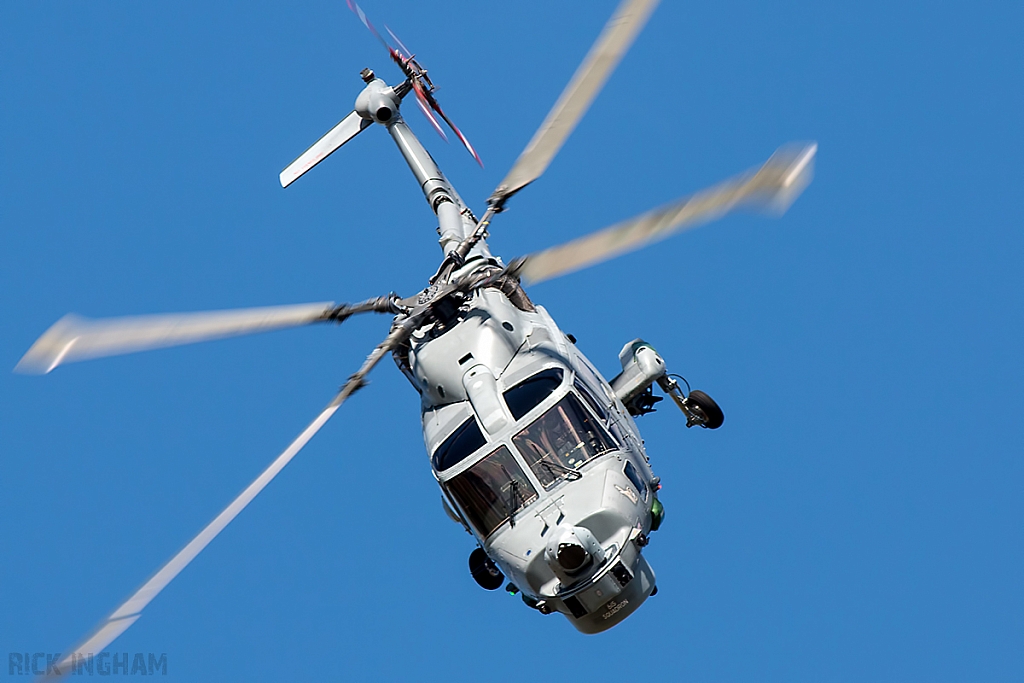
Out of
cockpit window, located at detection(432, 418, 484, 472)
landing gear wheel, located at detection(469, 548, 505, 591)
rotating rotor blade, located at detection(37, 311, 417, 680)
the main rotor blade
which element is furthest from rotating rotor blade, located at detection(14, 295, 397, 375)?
landing gear wheel, located at detection(469, 548, 505, 591)

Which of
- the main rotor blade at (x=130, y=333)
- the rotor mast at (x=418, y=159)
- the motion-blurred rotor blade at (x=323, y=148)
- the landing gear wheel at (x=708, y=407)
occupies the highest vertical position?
the motion-blurred rotor blade at (x=323, y=148)

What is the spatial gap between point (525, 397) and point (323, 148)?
1129cm

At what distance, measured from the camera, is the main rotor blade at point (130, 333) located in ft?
65.3

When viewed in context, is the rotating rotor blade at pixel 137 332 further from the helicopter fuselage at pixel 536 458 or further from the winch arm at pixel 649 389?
the winch arm at pixel 649 389

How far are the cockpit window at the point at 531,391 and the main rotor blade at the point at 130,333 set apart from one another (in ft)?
13.7

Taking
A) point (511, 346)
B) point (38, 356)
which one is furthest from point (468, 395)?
point (38, 356)

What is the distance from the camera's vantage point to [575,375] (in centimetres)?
2323

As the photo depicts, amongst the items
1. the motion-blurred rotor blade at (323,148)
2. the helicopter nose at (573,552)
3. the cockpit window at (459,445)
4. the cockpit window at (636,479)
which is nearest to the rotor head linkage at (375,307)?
the cockpit window at (459,445)

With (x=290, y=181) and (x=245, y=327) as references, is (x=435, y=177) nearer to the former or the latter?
(x=290, y=181)

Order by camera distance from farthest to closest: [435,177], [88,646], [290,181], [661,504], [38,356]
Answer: [290,181] → [435,177] → [661,504] → [38,356] → [88,646]

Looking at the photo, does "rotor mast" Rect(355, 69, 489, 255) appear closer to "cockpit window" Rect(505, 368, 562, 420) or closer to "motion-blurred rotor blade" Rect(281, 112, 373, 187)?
"motion-blurred rotor blade" Rect(281, 112, 373, 187)

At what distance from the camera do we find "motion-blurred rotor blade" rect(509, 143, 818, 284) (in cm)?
1772

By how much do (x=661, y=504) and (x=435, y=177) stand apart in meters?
9.66

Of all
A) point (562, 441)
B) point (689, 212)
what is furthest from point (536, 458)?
point (689, 212)
